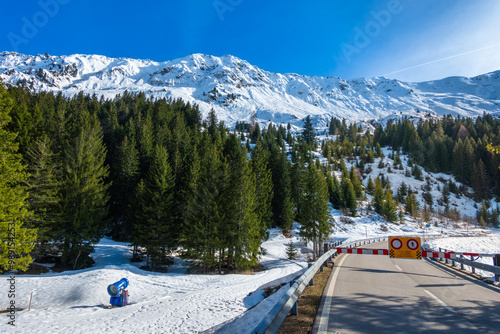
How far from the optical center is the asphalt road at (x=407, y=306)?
15.2ft

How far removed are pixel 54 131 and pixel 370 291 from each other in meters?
45.8

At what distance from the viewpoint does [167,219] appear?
24766 mm

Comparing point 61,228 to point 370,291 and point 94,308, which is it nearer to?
point 94,308

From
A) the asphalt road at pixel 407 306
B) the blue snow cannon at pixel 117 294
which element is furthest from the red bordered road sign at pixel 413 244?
the blue snow cannon at pixel 117 294

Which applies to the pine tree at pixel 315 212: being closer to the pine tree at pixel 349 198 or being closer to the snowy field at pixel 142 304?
the snowy field at pixel 142 304

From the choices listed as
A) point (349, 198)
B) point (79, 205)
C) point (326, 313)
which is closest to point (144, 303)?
point (326, 313)

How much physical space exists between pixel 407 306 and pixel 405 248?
6480mm

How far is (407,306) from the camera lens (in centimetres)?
594

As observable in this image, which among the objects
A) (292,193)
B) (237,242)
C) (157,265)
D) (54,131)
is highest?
(54,131)

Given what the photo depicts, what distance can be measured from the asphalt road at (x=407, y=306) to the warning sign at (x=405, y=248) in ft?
5.95

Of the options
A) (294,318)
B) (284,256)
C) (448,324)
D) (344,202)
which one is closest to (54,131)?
(284,256)

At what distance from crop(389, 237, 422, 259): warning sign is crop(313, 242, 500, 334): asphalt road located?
1815mm

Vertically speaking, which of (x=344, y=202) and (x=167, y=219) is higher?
(x=344, y=202)

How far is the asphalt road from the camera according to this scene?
15.2ft
